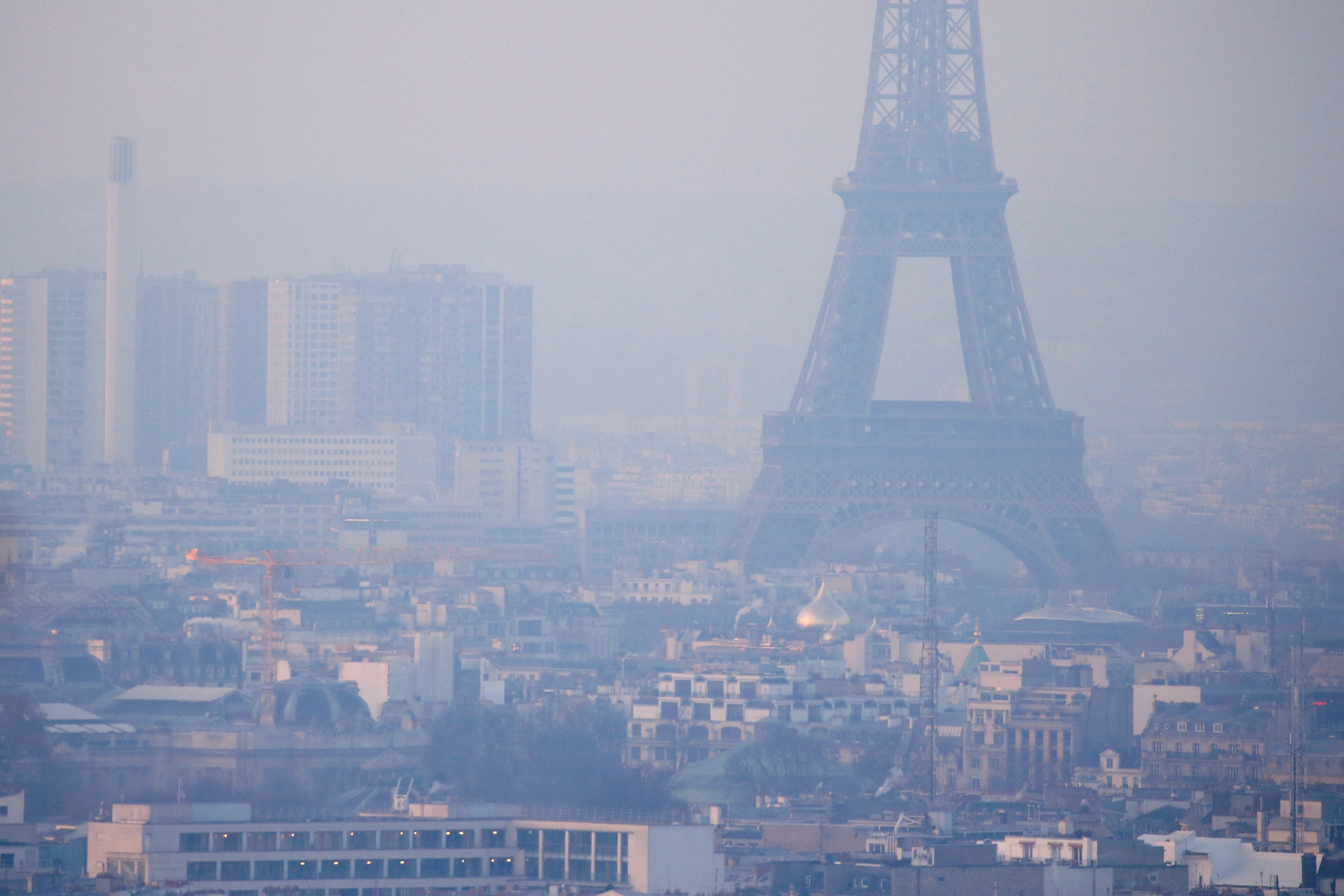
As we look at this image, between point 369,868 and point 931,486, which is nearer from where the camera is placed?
point 369,868

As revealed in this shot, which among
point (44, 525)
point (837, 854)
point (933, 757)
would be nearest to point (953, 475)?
point (44, 525)

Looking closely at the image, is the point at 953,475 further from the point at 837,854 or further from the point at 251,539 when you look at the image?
the point at 837,854

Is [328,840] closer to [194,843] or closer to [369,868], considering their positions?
[369,868]

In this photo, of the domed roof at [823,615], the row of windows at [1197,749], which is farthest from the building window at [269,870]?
the domed roof at [823,615]

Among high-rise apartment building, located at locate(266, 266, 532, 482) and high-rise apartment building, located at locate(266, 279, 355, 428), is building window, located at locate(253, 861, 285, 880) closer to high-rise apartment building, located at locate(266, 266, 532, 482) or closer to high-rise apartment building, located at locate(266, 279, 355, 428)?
high-rise apartment building, located at locate(266, 266, 532, 482)

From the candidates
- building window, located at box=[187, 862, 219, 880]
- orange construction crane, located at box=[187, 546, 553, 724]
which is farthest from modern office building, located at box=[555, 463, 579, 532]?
building window, located at box=[187, 862, 219, 880]

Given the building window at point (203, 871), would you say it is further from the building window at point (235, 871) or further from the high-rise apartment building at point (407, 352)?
the high-rise apartment building at point (407, 352)

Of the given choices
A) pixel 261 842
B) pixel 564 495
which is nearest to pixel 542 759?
pixel 261 842
